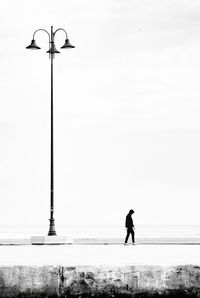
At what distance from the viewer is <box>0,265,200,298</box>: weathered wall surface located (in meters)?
16.4

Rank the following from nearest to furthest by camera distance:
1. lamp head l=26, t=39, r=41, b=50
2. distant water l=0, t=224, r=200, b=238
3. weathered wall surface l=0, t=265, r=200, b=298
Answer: weathered wall surface l=0, t=265, r=200, b=298 < lamp head l=26, t=39, r=41, b=50 < distant water l=0, t=224, r=200, b=238

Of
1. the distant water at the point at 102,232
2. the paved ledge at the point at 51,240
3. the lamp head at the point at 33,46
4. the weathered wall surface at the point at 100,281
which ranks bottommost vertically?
the weathered wall surface at the point at 100,281

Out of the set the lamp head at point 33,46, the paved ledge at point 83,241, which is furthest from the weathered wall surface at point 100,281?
the lamp head at point 33,46

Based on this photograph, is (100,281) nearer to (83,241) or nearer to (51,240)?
(51,240)

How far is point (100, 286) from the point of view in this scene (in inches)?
647

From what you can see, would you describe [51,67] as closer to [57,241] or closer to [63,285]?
[57,241]

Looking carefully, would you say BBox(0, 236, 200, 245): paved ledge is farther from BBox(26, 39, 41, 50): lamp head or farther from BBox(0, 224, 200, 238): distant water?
BBox(26, 39, 41, 50): lamp head

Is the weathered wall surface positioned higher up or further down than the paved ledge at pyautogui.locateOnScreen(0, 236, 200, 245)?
further down

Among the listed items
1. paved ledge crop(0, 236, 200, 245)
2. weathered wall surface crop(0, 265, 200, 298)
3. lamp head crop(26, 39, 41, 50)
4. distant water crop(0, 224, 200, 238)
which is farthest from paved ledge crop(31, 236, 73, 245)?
weathered wall surface crop(0, 265, 200, 298)

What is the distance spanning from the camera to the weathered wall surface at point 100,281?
16.4 m

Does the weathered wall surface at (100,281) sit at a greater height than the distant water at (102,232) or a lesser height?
lesser

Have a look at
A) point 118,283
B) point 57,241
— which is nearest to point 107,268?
point 118,283

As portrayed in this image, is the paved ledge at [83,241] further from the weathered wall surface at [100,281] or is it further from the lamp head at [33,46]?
the weathered wall surface at [100,281]

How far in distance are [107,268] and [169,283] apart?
Answer: 1229mm
